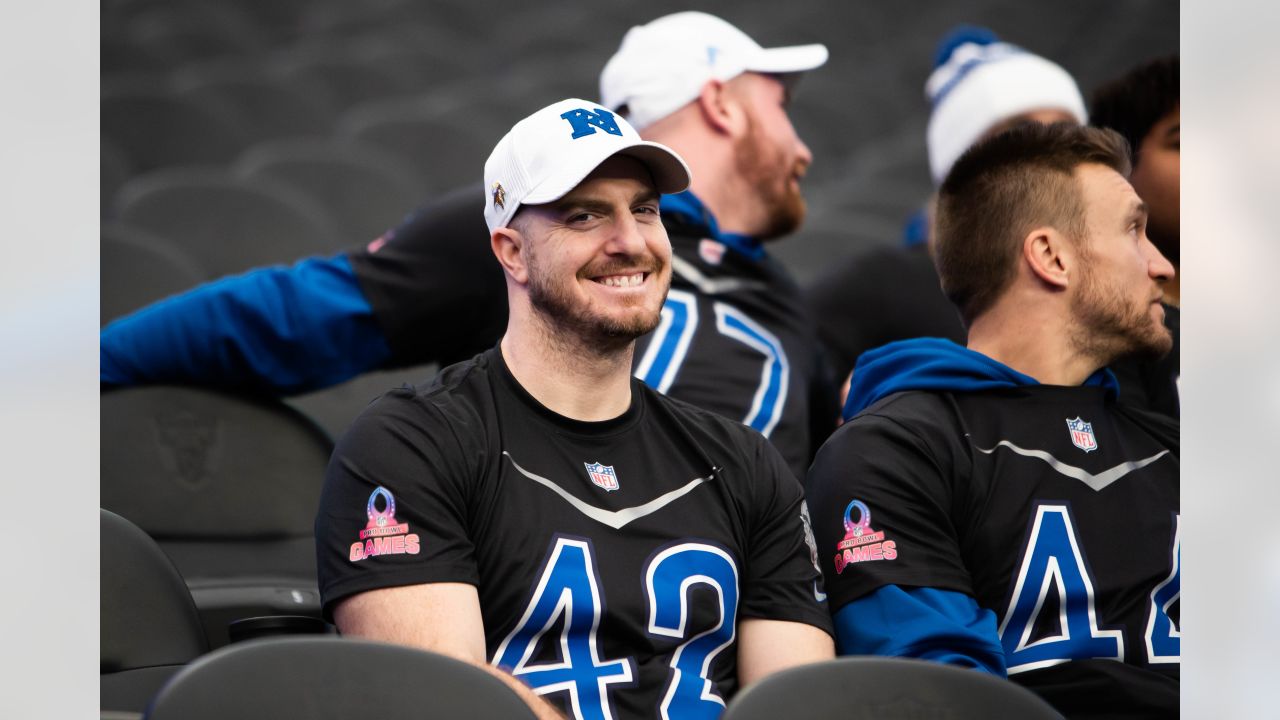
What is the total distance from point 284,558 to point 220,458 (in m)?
0.19

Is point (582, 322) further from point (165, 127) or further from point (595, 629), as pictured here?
point (165, 127)

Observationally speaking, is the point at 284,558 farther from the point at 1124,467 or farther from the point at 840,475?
the point at 1124,467

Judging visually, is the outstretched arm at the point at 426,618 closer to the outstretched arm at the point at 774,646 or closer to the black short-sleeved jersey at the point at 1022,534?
the outstretched arm at the point at 774,646

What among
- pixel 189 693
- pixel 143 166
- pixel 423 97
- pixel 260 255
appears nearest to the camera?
pixel 189 693

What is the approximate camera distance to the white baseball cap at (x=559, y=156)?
5.50 ft

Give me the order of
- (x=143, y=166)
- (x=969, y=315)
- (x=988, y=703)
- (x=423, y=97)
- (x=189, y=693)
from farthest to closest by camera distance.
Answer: (x=423, y=97) → (x=143, y=166) → (x=969, y=315) → (x=988, y=703) → (x=189, y=693)

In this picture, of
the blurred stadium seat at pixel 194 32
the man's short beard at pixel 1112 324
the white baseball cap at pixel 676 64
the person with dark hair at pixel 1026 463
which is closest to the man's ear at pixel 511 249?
the person with dark hair at pixel 1026 463

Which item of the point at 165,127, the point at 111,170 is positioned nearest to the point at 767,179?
the point at 111,170

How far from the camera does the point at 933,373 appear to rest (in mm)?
1896

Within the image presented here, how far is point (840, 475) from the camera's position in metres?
1.77

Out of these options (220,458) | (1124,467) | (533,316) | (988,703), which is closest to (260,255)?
(220,458)

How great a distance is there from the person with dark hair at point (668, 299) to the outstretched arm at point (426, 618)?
2.63 feet

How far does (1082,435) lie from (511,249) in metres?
0.79

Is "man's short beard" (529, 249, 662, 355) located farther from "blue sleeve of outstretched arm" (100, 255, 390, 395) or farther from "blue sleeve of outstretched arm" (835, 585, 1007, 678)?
Answer: "blue sleeve of outstretched arm" (100, 255, 390, 395)
